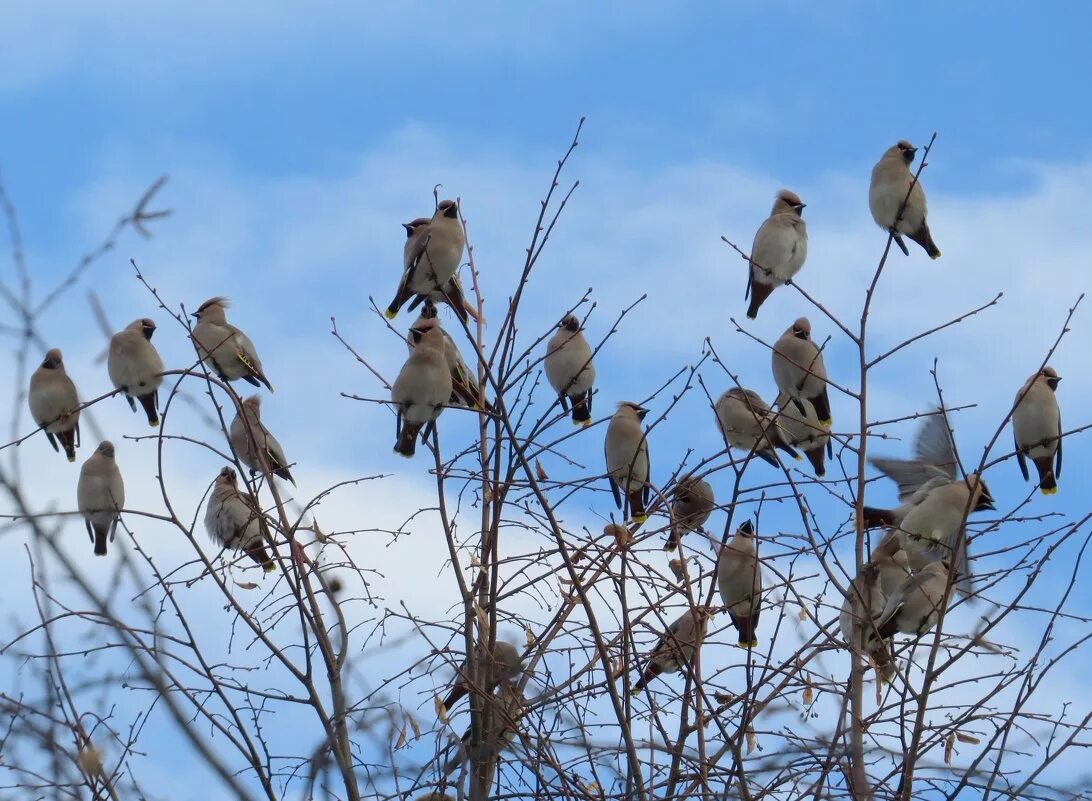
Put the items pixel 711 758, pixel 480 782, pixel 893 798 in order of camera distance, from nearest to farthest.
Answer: pixel 893 798 → pixel 711 758 → pixel 480 782

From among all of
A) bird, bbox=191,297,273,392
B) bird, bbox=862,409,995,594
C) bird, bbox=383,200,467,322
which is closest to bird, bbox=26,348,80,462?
bird, bbox=191,297,273,392

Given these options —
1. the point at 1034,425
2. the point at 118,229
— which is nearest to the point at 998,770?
the point at 118,229

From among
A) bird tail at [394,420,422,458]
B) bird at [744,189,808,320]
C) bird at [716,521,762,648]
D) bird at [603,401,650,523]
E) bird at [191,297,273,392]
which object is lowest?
bird at [716,521,762,648]

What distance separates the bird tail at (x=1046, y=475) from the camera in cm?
702

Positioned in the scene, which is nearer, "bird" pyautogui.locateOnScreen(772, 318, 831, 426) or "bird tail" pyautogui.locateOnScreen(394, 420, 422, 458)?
"bird tail" pyautogui.locateOnScreen(394, 420, 422, 458)

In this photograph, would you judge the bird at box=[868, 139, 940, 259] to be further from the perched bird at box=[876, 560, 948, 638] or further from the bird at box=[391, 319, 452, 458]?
the bird at box=[391, 319, 452, 458]

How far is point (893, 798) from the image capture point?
3.99 meters

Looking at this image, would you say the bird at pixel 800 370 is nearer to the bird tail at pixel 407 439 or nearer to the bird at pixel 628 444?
the bird at pixel 628 444

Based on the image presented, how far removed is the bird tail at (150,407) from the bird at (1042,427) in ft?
13.6

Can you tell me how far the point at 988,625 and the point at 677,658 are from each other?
38.4 inches

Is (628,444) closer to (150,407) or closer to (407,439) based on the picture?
(407,439)

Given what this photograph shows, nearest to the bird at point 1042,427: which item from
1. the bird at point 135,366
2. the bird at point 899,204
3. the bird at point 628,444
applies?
the bird at point 899,204

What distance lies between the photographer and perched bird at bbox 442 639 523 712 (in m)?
4.71

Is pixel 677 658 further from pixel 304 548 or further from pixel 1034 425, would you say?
pixel 1034 425
